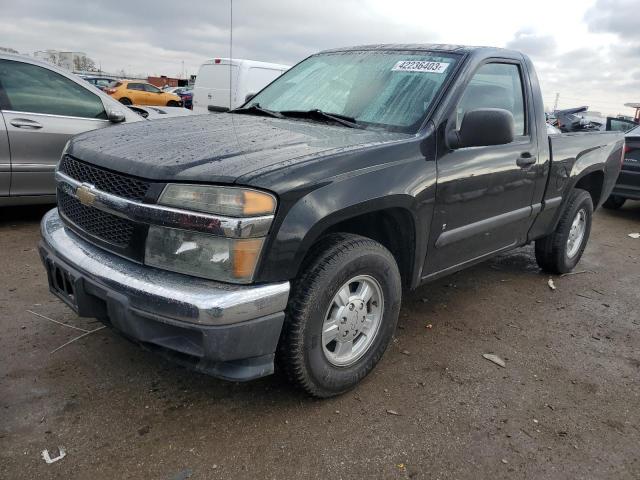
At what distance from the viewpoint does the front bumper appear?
2.03 m

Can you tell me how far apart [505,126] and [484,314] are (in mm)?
1575

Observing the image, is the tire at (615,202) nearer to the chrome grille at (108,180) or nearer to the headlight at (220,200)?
the headlight at (220,200)

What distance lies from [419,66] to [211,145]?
146 cm

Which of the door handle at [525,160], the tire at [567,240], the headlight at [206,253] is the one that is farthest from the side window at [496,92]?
the headlight at [206,253]

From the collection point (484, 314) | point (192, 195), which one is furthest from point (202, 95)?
point (192, 195)

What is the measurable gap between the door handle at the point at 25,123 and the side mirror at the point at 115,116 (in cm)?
64

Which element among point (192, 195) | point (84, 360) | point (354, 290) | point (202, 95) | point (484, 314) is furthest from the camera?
point (202, 95)

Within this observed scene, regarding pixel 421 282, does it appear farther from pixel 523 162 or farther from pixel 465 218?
pixel 523 162

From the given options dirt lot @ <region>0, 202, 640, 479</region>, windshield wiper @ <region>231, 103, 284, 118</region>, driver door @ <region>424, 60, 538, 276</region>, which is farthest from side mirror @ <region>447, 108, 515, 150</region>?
dirt lot @ <region>0, 202, 640, 479</region>

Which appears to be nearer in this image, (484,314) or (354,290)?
(354,290)

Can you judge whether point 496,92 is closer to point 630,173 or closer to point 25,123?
point 25,123

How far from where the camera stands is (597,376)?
3061mm

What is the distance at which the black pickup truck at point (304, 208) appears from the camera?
2.08 metres

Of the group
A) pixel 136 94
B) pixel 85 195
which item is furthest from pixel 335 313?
pixel 136 94
